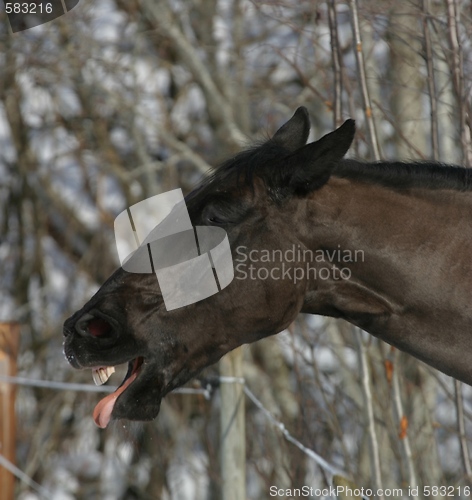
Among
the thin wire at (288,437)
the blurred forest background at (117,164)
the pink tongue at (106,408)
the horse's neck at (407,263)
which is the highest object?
the horse's neck at (407,263)

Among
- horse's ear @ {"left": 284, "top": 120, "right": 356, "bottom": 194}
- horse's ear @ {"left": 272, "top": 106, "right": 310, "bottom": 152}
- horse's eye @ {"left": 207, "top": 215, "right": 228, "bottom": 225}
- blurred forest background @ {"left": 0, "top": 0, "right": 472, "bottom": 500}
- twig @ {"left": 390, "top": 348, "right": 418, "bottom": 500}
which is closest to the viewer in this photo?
horse's ear @ {"left": 284, "top": 120, "right": 356, "bottom": 194}

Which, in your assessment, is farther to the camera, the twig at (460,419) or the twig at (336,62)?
the twig at (336,62)

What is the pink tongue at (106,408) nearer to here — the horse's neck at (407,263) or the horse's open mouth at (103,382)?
the horse's open mouth at (103,382)

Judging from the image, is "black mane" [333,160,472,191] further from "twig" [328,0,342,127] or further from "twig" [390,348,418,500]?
"twig" [390,348,418,500]

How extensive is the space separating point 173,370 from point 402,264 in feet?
2.46

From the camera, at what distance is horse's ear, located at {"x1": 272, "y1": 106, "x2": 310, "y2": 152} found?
2590mm

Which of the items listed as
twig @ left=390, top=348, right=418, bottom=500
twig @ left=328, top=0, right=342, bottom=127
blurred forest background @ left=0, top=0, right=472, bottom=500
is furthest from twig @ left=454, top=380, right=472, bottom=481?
blurred forest background @ left=0, top=0, right=472, bottom=500

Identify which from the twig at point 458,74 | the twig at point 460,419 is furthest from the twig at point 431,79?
the twig at point 460,419

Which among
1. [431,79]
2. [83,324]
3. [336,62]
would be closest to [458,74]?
[431,79]

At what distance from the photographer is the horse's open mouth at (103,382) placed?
2395 millimetres

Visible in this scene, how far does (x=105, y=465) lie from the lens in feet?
29.8

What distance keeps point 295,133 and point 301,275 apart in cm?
47

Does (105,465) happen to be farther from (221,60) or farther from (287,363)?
(221,60)

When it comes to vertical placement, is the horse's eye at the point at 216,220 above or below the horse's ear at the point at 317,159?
below
